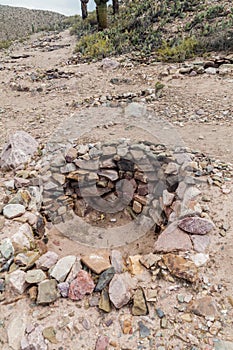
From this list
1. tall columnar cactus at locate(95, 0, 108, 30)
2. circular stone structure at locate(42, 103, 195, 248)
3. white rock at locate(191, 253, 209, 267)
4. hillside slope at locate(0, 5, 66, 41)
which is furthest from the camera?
hillside slope at locate(0, 5, 66, 41)

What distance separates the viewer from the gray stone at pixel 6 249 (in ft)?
8.84

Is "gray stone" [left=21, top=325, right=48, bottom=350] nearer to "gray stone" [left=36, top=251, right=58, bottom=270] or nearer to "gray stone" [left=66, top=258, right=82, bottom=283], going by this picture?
"gray stone" [left=66, top=258, right=82, bottom=283]

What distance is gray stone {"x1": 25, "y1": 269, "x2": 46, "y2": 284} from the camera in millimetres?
2469

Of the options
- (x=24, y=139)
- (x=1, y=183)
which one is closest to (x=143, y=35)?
(x=24, y=139)

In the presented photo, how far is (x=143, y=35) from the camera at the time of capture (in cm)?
994

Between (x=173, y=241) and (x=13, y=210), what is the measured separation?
5.74 feet

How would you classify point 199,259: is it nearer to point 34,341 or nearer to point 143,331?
point 143,331

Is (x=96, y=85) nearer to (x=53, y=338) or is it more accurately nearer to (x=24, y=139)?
(x=24, y=139)

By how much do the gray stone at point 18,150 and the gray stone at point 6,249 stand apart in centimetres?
153

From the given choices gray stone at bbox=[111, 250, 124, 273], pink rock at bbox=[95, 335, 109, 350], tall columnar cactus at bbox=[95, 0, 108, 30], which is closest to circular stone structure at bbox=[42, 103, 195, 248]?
gray stone at bbox=[111, 250, 124, 273]

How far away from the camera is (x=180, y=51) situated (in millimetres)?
7719

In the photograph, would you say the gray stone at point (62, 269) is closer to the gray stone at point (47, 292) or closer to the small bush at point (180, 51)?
the gray stone at point (47, 292)

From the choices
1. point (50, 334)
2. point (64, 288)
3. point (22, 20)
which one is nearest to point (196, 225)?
point (64, 288)

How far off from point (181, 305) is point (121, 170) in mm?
2290
